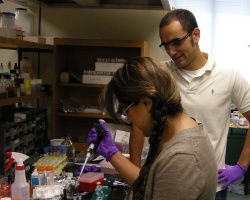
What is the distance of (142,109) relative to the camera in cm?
95

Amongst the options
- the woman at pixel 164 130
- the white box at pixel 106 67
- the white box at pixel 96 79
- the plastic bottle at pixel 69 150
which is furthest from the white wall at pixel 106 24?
the woman at pixel 164 130

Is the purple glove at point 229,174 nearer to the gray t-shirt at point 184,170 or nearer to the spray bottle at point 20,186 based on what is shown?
the gray t-shirt at point 184,170

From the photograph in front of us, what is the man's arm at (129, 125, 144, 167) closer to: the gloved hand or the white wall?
the gloved hand

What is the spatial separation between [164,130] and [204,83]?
0.76 m

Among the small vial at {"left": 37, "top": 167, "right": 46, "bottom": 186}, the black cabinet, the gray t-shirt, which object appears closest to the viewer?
the gray t-shirt

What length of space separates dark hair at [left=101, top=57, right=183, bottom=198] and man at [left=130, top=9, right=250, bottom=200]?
2.15 ft

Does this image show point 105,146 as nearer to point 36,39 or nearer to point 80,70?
point 36,39

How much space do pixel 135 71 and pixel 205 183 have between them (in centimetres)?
38

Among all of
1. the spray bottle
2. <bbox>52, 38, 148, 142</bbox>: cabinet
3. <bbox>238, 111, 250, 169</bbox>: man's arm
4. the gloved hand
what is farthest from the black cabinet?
the spray bottle

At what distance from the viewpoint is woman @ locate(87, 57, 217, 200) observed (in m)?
0.85

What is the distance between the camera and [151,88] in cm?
90

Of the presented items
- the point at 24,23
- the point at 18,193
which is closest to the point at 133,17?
the point at 24,23

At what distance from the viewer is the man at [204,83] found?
1556mm

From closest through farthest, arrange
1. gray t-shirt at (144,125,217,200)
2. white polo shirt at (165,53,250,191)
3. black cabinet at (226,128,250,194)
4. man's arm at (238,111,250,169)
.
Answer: gray t-shirt at (144,125,217,200) < white polo shirt at (165,53,250,191) < man's arm at (238,111,250,169) < black cabinet at (226,128,250,194)
